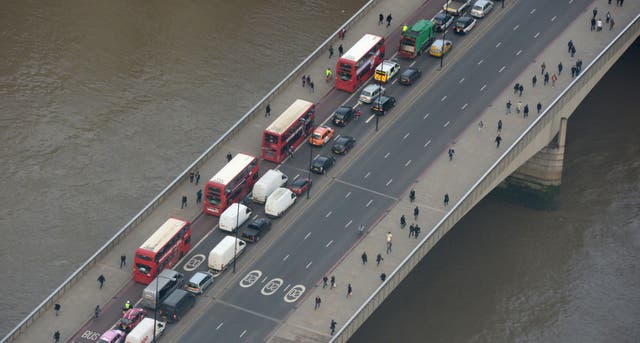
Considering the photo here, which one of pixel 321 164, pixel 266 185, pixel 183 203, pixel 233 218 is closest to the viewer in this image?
pixel 233 218

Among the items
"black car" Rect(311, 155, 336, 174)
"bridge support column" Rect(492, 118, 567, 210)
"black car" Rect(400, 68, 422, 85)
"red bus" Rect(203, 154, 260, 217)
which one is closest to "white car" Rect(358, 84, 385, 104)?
"black car" Rect(400, 68, 422, 85)

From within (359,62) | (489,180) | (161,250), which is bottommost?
(161,250)

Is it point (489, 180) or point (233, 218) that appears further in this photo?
point (489, 180)

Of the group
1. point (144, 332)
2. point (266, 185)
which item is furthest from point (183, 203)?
point (144, 332)

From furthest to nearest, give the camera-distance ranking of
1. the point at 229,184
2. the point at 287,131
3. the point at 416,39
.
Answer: the point at 416,39 → the point at 287,131 → the point at 229,184

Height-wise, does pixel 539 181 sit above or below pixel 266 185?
below

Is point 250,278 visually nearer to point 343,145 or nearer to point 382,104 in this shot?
point 343,145

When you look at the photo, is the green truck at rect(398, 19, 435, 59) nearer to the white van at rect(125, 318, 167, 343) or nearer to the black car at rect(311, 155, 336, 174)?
the black car at rect(311, 155, 336, 174)
